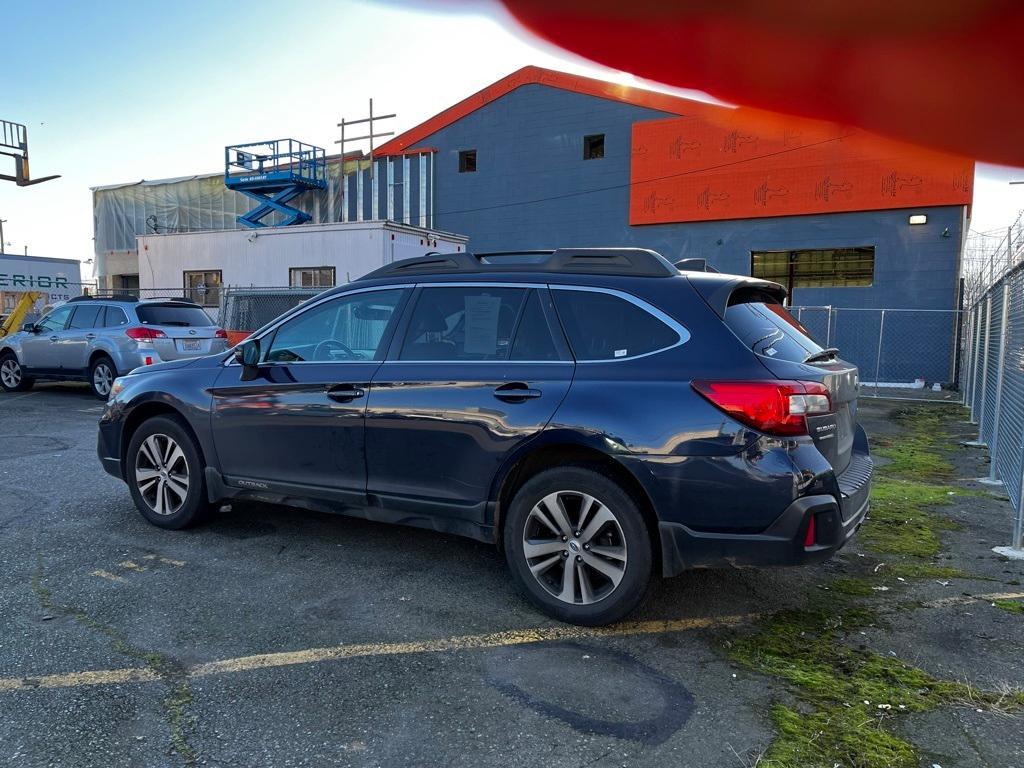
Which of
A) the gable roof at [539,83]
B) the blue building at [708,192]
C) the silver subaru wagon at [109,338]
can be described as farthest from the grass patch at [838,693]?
the gable roof at [539,83]

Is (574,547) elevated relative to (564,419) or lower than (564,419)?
lower

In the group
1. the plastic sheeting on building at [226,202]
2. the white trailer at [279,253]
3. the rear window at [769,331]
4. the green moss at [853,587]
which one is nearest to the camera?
the rear window at [769,331]

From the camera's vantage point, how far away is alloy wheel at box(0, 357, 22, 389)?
13688 millimetres

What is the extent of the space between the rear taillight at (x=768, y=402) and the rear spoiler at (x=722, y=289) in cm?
41

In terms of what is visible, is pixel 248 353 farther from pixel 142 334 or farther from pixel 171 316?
pixel 171 316

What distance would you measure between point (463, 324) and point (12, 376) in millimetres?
13620

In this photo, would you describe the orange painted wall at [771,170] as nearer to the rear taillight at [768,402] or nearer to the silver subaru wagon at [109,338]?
the silver subaru wagon at [109,338]

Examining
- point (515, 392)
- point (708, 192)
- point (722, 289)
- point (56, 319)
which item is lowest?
point (515, 392)

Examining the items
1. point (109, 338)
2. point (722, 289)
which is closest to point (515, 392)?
point (722, 289)

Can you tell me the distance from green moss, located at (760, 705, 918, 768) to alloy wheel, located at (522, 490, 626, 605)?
0.97m

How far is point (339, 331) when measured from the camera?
452 centimetres

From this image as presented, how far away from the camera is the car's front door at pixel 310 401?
13.8 feet

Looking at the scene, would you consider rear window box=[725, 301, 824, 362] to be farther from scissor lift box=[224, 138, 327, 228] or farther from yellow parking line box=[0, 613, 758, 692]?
scissor lift box=[224, 138, 327, 228]

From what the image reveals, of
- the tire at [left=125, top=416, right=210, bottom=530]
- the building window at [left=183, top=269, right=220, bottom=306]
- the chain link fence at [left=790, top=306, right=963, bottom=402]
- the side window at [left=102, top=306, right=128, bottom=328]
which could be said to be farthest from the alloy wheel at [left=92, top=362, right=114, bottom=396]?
the chain link fence at [left=790, top=306, right=963, bottom=402]
